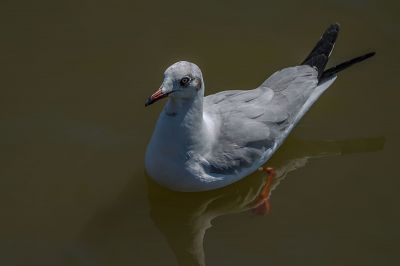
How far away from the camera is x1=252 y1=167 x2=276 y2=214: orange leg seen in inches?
298

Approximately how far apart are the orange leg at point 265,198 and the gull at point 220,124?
0.69ft

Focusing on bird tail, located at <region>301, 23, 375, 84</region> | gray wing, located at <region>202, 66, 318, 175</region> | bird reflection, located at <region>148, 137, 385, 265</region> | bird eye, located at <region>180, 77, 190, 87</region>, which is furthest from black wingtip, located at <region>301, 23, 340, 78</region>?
bird eye, located at <region>180, 77, 190, 87</region>

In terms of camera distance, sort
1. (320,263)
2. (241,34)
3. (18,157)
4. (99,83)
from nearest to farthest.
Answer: (320,263)
(18,157)
(99,83)
(241,34)

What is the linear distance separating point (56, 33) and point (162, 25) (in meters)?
1.36

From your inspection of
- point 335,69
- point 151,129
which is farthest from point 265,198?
point 335,69

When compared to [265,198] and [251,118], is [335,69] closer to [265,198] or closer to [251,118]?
[251,118]

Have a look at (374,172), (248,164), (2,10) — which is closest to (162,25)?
(2,10)

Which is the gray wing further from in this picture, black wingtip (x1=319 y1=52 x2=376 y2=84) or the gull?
black wingtip (x1=319 y1=52 x2=376 y2=84)

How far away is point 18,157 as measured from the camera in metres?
7.78

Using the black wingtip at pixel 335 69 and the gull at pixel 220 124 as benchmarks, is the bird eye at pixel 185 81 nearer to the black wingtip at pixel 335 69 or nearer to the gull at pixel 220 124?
the gull at pixel 220 124

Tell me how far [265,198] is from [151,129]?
1.52 meters

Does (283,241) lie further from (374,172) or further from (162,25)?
(162,25)

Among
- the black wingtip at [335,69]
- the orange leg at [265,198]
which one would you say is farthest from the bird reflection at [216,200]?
the black wingtip at [335,69]

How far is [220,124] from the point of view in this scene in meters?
7.26
